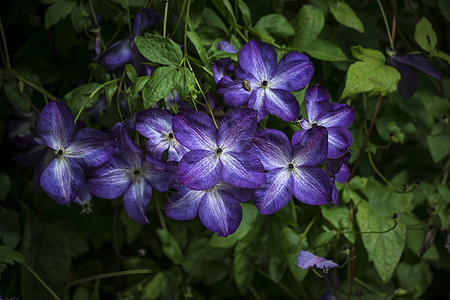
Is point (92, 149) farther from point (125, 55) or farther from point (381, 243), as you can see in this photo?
point (381, 243)

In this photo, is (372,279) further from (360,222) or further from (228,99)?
(228,99)

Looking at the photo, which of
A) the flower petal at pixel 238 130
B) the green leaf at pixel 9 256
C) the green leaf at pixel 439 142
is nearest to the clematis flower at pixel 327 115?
the flower petal at pixel 238 130

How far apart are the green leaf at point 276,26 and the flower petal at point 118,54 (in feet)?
0.92

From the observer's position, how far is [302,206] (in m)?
1.04

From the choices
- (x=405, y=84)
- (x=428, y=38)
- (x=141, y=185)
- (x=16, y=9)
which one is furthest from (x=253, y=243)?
(x=16, y=9)

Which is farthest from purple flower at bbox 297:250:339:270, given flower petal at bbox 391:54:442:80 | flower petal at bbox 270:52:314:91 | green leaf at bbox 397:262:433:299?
green leaf at bbox 397:262:433:299

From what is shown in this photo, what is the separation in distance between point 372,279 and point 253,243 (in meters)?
0.40

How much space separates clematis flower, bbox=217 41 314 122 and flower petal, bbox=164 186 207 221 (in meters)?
0.16

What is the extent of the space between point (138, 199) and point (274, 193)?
24 centimetres

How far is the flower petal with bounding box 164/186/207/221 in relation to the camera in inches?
29.2

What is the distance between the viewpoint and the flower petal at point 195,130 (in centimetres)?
68

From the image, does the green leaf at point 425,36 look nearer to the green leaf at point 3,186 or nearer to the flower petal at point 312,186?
the flower petal at point 312,186

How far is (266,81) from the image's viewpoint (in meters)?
0.76

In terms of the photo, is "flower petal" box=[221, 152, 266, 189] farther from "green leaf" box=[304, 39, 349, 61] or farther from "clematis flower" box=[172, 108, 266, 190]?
"green leaf" box=[304, 39, 349, 61]
